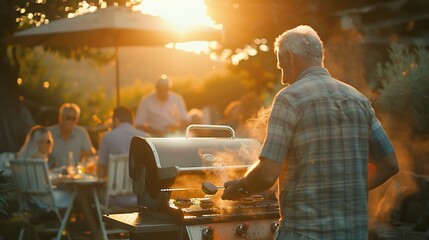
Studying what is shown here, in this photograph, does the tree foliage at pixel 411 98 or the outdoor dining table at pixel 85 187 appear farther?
the outdoor dining table at pixel 85 187

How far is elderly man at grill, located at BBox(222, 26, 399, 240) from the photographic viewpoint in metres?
3.89

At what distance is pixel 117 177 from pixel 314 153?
5342 mm

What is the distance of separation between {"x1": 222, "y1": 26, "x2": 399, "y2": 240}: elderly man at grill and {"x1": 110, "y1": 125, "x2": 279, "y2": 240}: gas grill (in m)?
1.03

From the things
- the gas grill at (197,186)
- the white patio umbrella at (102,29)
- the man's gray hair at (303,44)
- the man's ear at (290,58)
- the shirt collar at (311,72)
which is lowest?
the gas grill at (197,186)

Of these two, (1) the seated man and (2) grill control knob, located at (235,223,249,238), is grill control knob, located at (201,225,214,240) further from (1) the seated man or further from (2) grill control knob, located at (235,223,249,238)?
(1) the seated man

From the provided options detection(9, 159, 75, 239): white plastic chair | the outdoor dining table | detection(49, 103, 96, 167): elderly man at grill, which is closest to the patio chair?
the outdoor dining table

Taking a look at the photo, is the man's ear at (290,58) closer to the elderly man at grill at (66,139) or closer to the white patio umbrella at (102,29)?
the elderly man at grill at (66,139)

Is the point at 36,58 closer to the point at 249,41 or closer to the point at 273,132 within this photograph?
the point at 249,41

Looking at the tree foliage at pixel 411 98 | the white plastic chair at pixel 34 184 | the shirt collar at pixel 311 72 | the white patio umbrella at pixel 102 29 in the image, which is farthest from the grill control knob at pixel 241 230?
the white patio umbrella at pixel 102 29

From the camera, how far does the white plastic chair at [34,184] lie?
29.0ft

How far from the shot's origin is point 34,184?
29.4 feet

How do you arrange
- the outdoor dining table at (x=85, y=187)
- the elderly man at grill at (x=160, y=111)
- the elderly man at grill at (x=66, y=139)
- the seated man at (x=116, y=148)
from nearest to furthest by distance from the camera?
the outdoor dining table at (x=85, y=187), the seated man at (x=116, y=148), the elderly man at grill at (x=66, y=139), the elderly man at grill at (x=160, y=111)

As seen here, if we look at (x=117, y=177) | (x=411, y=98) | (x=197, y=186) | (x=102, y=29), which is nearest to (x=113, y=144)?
(x=117, y=177)

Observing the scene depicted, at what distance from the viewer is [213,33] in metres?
11.9
